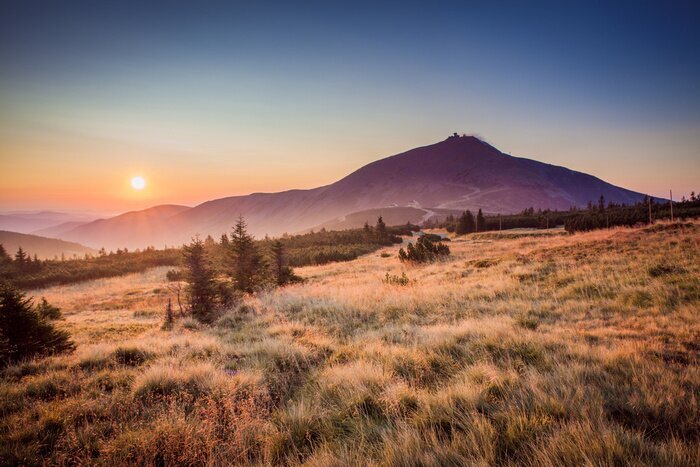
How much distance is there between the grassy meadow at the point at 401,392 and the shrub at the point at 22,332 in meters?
1.06

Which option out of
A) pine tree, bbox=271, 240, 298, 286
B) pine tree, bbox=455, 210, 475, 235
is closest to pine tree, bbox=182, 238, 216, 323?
pine tree, bbox=271, 240, 298, 286

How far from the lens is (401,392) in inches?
148

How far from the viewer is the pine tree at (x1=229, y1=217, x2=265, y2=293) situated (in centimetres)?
1603

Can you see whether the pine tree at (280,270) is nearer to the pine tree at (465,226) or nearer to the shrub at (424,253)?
the shrub at (424,253)

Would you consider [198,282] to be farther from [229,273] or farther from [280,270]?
[280,270]

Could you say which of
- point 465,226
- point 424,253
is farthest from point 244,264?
point 465,226

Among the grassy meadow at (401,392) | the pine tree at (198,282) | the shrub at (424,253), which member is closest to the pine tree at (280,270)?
the pine tree at (198,282)

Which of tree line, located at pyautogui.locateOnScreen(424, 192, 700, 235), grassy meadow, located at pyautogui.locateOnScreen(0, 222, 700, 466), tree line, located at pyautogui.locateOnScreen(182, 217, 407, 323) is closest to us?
grassy meadow, located at pyautogui.locateOnScreen(0, 222, 700, 466)

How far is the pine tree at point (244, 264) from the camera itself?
52.6 ft

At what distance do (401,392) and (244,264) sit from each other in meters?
14.1

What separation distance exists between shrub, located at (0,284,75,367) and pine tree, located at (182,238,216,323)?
4791 mm

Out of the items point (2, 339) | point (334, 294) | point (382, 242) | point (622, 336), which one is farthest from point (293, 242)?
point (622, 336)

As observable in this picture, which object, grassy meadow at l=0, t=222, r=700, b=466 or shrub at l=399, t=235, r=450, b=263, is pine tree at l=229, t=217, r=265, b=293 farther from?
shrub at l=399, t=235, r=450, b=263

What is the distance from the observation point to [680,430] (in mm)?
2709
